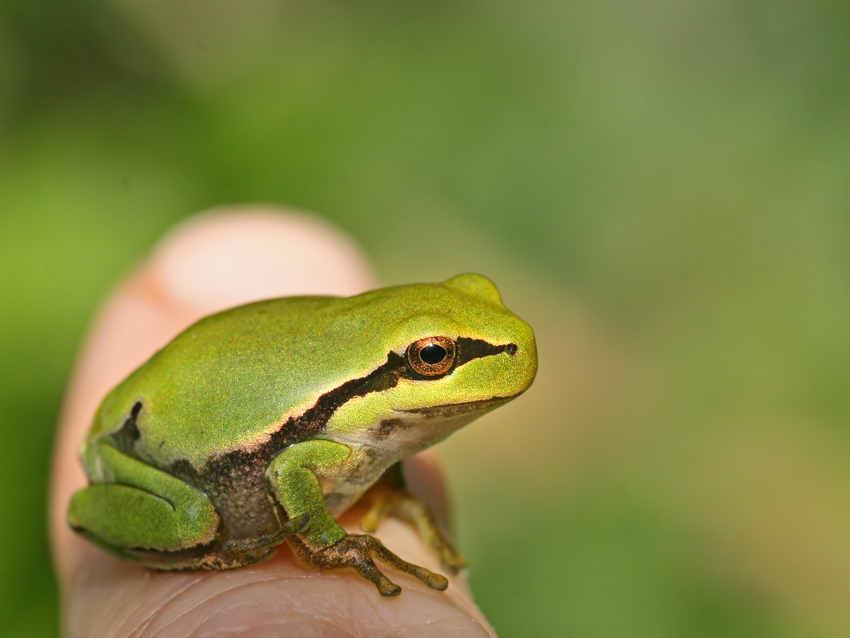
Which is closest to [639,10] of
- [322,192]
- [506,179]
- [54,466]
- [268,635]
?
[506,179]

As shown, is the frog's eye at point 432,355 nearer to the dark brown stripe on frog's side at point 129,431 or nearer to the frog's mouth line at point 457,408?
the frog's mouth line at point 457,408

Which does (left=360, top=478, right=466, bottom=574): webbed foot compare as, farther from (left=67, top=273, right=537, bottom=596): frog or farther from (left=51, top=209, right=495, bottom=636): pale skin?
(left=67, top=273, right=537, bottom=596): frog

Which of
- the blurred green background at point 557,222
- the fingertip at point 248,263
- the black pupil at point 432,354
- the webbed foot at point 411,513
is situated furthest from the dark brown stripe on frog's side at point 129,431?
the blurred green background at point 557,222

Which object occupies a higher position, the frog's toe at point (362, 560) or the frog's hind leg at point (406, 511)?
the frog's hind leg at point (406, 511)

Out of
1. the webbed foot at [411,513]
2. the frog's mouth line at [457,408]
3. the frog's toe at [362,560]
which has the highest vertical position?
the frog's mouth line at [457,408]

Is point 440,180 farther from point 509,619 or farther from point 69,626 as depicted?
point 69,626

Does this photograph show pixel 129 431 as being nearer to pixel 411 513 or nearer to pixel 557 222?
pixel 411 513
